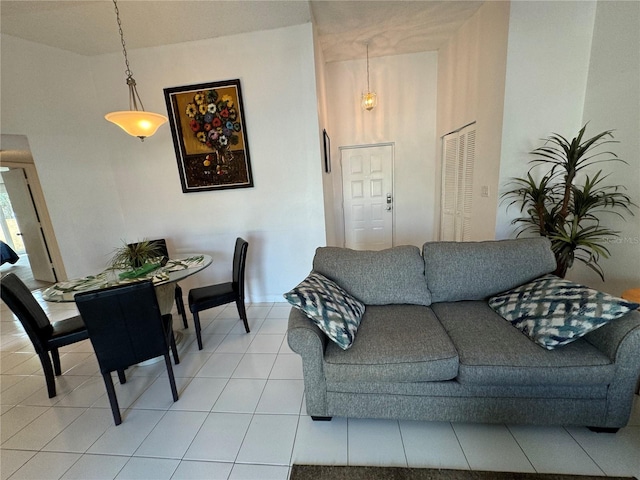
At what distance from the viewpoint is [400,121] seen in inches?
161

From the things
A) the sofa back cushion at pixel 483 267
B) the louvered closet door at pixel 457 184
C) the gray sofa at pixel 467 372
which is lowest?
the gray sofa at pixel 467 372

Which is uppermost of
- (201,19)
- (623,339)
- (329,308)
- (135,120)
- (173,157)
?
(201,19)

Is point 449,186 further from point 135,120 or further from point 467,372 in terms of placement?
point 135,120

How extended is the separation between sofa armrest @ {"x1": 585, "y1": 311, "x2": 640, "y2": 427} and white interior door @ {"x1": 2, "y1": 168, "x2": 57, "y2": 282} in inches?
256

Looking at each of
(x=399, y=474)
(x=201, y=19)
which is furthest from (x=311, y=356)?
(x=201, y=19)

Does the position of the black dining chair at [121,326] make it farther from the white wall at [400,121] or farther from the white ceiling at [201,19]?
the white wall at [400,121]

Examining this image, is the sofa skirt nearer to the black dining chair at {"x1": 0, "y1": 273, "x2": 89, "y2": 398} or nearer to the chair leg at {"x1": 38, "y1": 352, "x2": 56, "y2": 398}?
the black dining chair at {"x1": 0, "y1": 273, "x2": 89, "y2": 398}

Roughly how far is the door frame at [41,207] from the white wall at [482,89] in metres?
5.78

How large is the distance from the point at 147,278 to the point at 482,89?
370 centimetres

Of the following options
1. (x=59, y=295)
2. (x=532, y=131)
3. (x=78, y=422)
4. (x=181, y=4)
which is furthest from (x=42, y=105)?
(x=532, y=131)

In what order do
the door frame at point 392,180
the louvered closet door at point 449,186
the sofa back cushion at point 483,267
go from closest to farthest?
the sofa back cushion at point 483,267, the louvered closet door at point 449,186, the door frame at point 392,180

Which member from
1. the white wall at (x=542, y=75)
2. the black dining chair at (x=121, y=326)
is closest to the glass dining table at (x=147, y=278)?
the black dining chair at (x=121, y=326)

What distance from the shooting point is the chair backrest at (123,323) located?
4.68ft

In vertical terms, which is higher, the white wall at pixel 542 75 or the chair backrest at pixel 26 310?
the white wall at pixel 542 75
